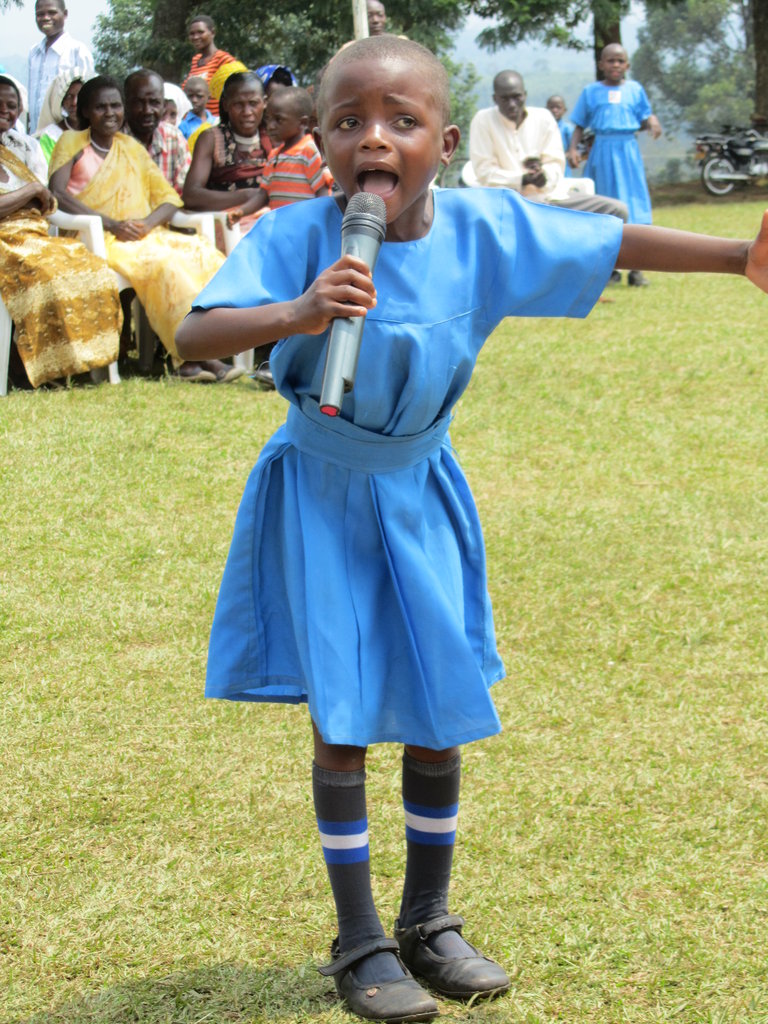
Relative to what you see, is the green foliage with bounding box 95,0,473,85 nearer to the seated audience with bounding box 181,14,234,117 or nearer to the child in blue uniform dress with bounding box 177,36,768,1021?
the seated audience with bounding box 181,14,234,117

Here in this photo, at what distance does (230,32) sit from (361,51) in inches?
830

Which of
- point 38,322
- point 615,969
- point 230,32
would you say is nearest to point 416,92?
point 615,969

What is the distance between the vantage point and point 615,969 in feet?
8.27

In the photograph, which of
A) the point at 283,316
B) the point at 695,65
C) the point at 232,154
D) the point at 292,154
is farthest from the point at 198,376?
the point at 695,65

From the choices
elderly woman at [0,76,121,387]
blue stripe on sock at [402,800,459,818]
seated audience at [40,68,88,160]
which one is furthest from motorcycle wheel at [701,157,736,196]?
blue stripe on sock at [402,800,459,818]

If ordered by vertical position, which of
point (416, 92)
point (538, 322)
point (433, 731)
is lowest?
point (538, 322)

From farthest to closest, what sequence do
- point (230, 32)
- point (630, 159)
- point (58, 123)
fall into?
point (230, 32)
point (630, 159)
point (58, 123)

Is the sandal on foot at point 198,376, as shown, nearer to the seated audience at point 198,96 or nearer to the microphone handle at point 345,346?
the seated audience at point 198,96

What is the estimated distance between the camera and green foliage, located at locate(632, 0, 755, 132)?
2803 inches

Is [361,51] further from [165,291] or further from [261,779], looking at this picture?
[165,291]

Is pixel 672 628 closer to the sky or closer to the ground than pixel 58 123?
closer to the ground

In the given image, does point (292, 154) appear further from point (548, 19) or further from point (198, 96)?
point (548, 19)

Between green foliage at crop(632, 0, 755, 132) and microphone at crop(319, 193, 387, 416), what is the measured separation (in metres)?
69.8

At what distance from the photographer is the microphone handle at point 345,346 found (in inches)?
68.8
